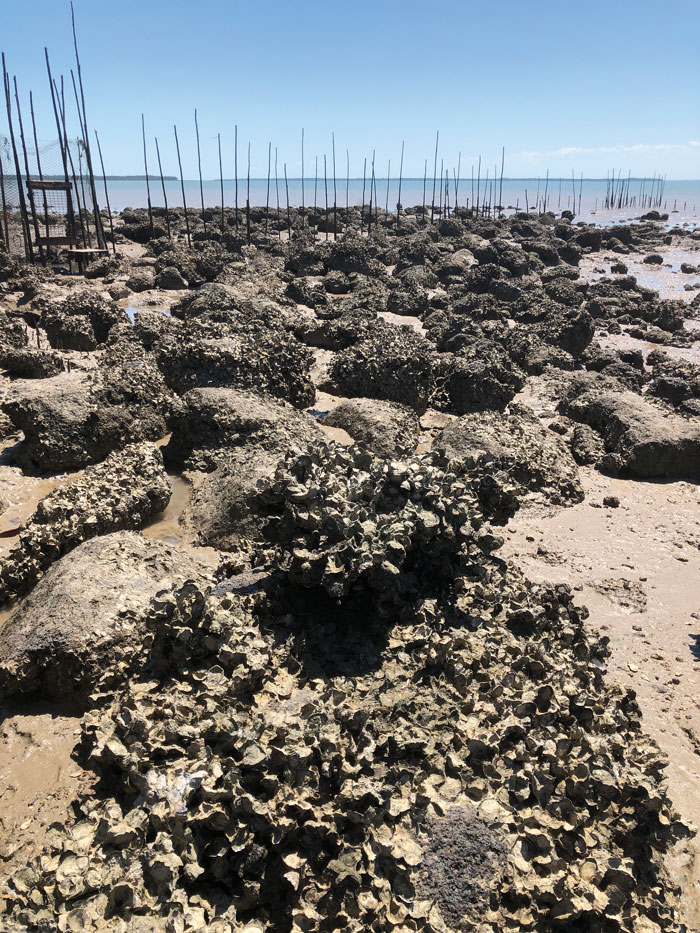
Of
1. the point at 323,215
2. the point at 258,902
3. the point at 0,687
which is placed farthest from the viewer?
the point at 323,215

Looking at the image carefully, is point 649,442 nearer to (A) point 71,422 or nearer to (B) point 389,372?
(B) point 389,372

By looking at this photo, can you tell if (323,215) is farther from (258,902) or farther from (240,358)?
(258,902)

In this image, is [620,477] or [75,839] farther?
[620,477]

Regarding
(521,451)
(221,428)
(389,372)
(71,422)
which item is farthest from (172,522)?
(389,372)

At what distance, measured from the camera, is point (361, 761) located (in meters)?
2.75

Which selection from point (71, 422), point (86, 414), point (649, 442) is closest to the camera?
point (71, 422)

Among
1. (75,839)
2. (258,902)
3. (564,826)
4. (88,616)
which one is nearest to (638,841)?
(564,826)

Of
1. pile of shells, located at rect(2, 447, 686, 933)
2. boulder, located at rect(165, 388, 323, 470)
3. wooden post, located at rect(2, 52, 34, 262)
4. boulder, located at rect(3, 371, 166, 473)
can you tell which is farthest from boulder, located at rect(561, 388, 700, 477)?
wooden post, located at rect(2, 52, 34, 262)

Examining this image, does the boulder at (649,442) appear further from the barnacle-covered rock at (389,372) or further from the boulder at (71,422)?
the boulder at (71,422)

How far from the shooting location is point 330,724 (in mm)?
2818

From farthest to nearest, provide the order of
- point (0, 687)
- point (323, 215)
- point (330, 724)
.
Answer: point (323, 215), point (0, 687), point (330, 724)

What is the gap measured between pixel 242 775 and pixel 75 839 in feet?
2.09

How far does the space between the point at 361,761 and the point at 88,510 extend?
12.9 feet

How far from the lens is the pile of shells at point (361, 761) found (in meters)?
2.39
